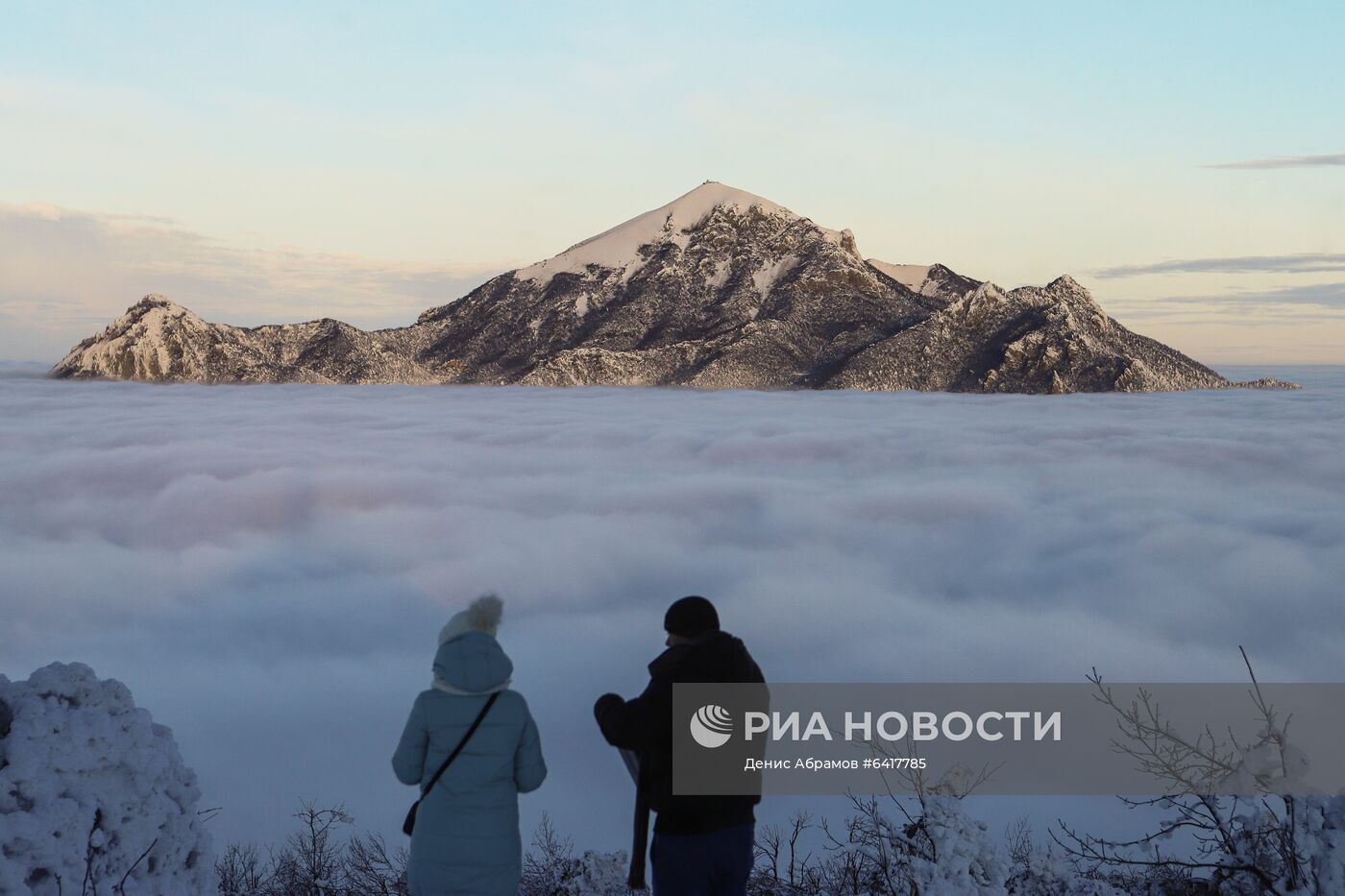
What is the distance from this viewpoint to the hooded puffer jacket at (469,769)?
5387mm

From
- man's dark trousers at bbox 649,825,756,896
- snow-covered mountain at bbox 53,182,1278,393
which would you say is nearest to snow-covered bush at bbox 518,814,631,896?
man's dark trousers at bbox 649,825,756,896

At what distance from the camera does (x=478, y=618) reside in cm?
548

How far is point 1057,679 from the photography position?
3578 cm

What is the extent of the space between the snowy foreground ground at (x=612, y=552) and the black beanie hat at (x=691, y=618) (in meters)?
12.0

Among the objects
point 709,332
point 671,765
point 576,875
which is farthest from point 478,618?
point 709,332

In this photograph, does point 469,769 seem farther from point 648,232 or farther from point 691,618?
point 648,232

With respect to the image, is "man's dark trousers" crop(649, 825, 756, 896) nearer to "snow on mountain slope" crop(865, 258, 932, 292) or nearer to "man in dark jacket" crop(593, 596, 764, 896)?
"man in dark jacket" crop(593, 596, 764, 896)

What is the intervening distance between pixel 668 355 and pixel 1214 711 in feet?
264

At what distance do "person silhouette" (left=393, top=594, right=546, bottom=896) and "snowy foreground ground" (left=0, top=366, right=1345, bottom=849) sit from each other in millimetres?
11501

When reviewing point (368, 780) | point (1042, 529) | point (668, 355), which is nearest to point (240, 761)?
point (368, 780)

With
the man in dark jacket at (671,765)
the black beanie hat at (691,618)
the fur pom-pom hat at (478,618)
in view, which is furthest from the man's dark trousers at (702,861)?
the fur pom-pom hat at (478,618)

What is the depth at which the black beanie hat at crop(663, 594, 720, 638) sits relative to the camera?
18.7 ft

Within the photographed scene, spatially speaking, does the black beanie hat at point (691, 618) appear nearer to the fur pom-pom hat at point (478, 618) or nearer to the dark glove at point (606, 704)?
the dark glove at point (606, 704)

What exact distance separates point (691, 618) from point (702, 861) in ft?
4.51
